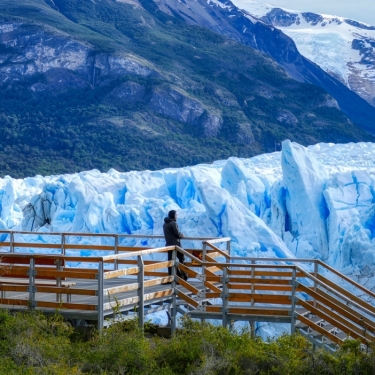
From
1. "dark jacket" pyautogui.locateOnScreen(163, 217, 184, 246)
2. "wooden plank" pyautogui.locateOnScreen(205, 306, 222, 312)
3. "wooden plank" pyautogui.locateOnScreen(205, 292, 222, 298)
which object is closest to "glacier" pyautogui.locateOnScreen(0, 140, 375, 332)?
"dark jacket" pyautogui.locateOnScreen(163, 217, 184, 246)

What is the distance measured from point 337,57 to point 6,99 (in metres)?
61.9

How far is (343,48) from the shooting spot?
12638 centimetres

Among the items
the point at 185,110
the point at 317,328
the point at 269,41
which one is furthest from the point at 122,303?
the point at 269,41

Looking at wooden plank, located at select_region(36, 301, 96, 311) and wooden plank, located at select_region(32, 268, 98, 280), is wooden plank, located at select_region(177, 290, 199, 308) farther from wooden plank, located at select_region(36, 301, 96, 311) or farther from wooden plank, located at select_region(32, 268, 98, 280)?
wooden plank, located at select_region(36, 301, 96, 311)

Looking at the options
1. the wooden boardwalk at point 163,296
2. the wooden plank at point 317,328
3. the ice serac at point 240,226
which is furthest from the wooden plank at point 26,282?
the ice serac at point 240,226

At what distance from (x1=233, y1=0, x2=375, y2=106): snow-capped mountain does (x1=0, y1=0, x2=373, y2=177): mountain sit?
3060 cm

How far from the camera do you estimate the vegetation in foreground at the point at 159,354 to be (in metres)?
7.65

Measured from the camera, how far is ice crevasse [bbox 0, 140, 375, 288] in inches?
744

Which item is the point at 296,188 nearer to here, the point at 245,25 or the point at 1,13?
the point at 1,13

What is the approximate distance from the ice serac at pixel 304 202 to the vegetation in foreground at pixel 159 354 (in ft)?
39.8

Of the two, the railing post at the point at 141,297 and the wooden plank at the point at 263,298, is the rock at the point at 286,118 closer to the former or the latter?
the wooden plank at the point at 263,298


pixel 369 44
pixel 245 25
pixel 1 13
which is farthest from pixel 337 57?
pixel 1 13

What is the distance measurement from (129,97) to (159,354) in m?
72.3

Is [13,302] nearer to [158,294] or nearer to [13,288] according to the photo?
[13,288]
